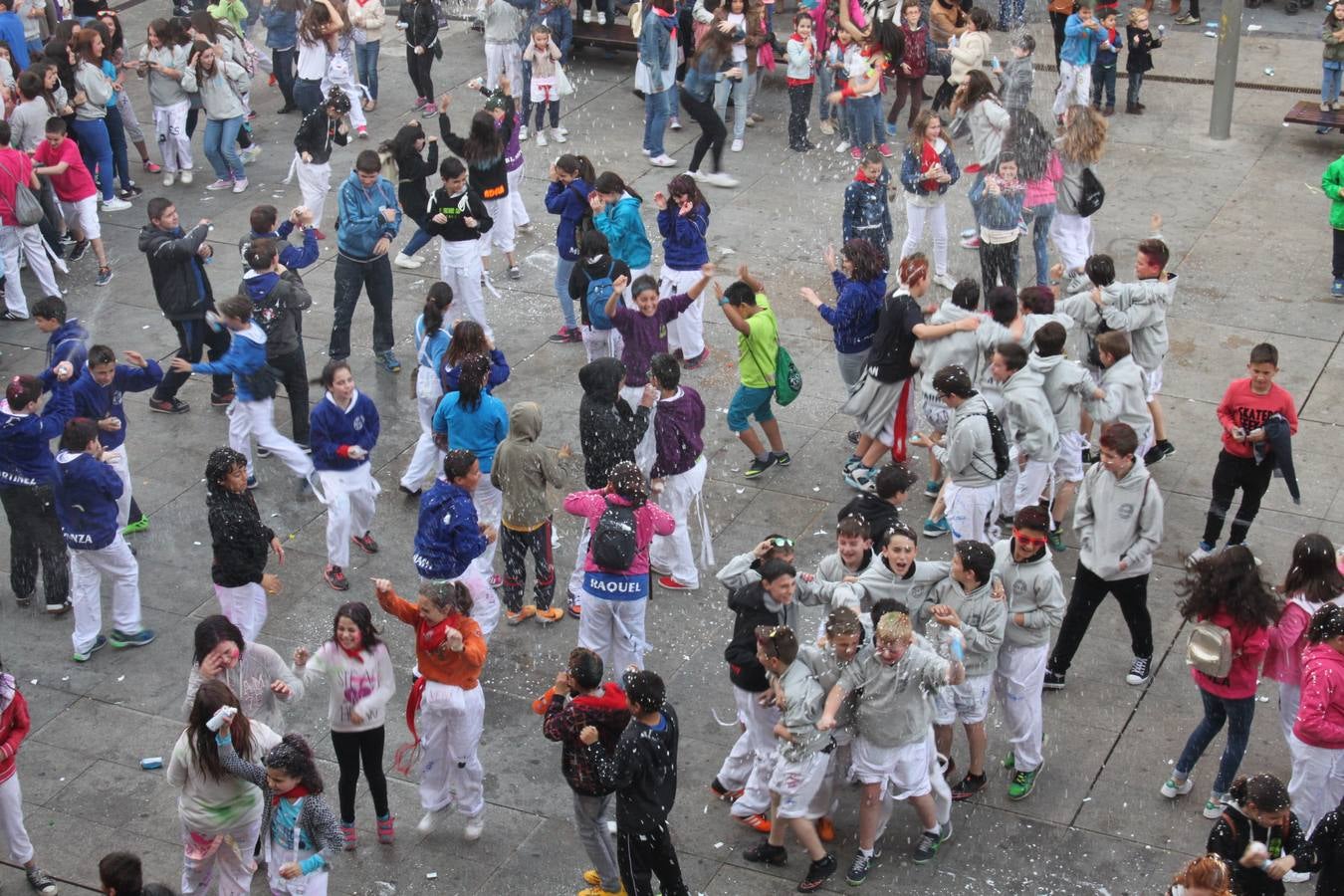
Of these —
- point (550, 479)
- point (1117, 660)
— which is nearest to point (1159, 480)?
point (1117, 660)

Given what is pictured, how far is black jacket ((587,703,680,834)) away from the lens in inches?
276

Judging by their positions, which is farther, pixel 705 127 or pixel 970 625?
pixel 705 127

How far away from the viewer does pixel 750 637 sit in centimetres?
769

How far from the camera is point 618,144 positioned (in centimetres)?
1653

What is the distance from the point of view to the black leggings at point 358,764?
25.0 ft

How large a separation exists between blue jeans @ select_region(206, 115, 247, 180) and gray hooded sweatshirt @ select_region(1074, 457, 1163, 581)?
996cm

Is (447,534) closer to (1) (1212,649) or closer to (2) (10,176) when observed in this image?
(1) (1212,649)

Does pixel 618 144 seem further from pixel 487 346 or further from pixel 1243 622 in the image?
pixel 1243 622

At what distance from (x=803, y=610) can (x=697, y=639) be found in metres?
0.72

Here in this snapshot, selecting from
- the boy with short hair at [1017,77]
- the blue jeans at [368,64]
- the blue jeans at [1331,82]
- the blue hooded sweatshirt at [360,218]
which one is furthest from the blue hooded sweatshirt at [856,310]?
the blue jeans at [368,64]

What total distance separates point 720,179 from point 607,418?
6533 millimetres

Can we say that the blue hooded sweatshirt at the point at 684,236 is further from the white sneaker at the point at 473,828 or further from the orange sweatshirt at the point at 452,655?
the white sneaker at the point at 473,828

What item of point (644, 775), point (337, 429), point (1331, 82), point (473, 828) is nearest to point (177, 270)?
point (337, 429)

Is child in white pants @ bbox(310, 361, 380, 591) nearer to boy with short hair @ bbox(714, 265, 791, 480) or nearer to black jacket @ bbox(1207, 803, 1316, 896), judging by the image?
boy with short hair @ bbox(714, 265, 791, 480)
